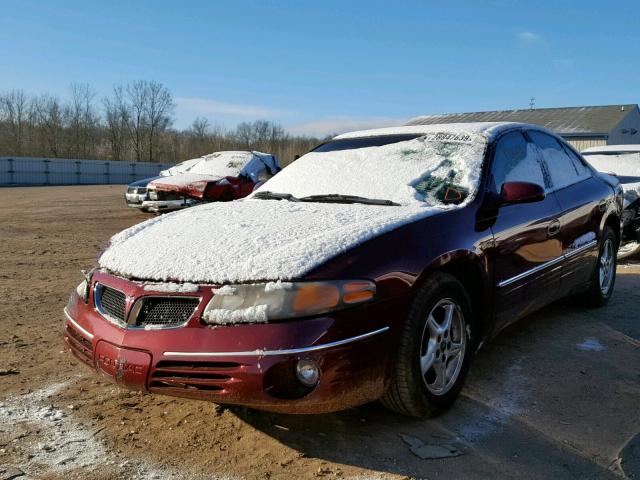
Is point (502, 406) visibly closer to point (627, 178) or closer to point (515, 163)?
point (515, 163)

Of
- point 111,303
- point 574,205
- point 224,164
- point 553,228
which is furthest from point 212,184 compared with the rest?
point 111,303

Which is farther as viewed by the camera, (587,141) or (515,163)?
(587,141)

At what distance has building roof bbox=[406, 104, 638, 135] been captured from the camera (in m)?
37.7

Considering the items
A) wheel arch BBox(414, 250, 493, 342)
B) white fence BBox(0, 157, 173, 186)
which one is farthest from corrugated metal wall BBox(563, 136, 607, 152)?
wheel arch BBox(414, 250, 493, 342)

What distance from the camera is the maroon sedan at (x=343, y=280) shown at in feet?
7.64

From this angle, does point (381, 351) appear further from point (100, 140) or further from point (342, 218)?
point (100, 140)

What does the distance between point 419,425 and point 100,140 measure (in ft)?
211

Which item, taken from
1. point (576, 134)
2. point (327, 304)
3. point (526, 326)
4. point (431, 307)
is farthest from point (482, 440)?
point (576, 134)

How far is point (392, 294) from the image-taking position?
8.30ft

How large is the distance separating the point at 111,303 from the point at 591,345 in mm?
3235

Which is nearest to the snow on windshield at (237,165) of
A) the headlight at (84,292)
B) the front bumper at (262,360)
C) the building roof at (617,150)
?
the building roof at (617,150)

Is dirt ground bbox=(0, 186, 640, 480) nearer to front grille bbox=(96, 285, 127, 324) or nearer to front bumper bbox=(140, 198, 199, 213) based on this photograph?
front grille bbox=(96, 285, 127, 324)

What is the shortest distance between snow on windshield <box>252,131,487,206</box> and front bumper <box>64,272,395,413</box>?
1.11 m

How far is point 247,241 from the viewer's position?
106 inches
